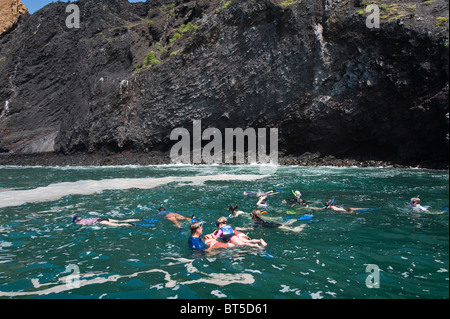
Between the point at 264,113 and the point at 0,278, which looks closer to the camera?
the point at 0,278

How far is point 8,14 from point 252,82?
65.0 meters

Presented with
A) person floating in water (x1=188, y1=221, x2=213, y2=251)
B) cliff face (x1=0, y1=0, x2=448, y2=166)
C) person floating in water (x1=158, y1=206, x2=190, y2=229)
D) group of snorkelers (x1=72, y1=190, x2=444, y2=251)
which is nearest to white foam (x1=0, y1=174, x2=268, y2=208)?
group of snorkelers (x1=72, y1=190, x2=444, y2=251)

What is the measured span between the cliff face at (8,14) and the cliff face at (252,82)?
56.7 feet

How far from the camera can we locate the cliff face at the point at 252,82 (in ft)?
78.9

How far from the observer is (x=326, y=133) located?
2984 cm

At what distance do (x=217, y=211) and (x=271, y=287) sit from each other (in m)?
6.93

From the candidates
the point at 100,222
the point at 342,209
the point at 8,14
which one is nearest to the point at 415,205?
the point at 342,209

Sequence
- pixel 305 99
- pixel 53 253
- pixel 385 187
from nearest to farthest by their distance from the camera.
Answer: pixel 53 253
pixel 385 187
pixel 305 99

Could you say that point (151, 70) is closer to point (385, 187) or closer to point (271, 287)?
point (385, 187)

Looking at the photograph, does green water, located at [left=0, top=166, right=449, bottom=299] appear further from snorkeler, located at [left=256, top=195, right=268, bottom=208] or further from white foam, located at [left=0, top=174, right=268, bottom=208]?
white foam, located at [left=0, top=174, right=268, bottom=208]

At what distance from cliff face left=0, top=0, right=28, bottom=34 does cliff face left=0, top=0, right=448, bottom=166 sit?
17.3 metres

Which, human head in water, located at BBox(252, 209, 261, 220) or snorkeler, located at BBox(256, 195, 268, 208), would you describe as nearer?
human head in water, located at BBox(252, 209, 261, 220)

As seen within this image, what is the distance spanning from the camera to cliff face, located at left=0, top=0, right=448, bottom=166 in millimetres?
24047
